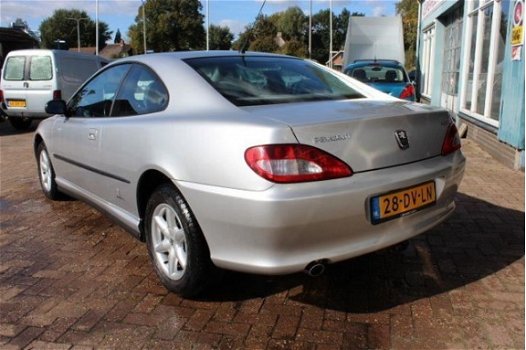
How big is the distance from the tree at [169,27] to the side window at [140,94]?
66895mm

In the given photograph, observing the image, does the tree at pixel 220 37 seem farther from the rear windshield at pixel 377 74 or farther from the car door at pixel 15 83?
the rear windshield at pixel 377 74

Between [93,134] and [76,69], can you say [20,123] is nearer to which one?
[76,69]

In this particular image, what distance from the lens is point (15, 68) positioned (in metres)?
12.0

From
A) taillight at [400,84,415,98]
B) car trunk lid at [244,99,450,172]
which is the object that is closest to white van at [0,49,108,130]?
taillight at [400,84,415,98]

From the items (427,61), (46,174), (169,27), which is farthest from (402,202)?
(169,27)

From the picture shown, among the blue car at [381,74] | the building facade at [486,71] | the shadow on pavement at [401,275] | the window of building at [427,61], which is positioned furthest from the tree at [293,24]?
the shadow on pavement at [401,275]

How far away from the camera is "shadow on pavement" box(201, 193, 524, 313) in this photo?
3.12 meters

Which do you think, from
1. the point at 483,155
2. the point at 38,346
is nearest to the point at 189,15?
the point at 483,155

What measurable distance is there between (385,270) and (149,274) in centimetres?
159

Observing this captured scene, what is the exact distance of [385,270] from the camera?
11.5 ft

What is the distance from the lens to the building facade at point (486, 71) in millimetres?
6742

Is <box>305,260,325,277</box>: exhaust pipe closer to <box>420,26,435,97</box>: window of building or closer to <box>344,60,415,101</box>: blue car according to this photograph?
<box>344,60,415,101</box>: blue car

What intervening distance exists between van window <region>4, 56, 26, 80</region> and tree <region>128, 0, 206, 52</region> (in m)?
57.5

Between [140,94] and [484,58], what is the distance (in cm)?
745
